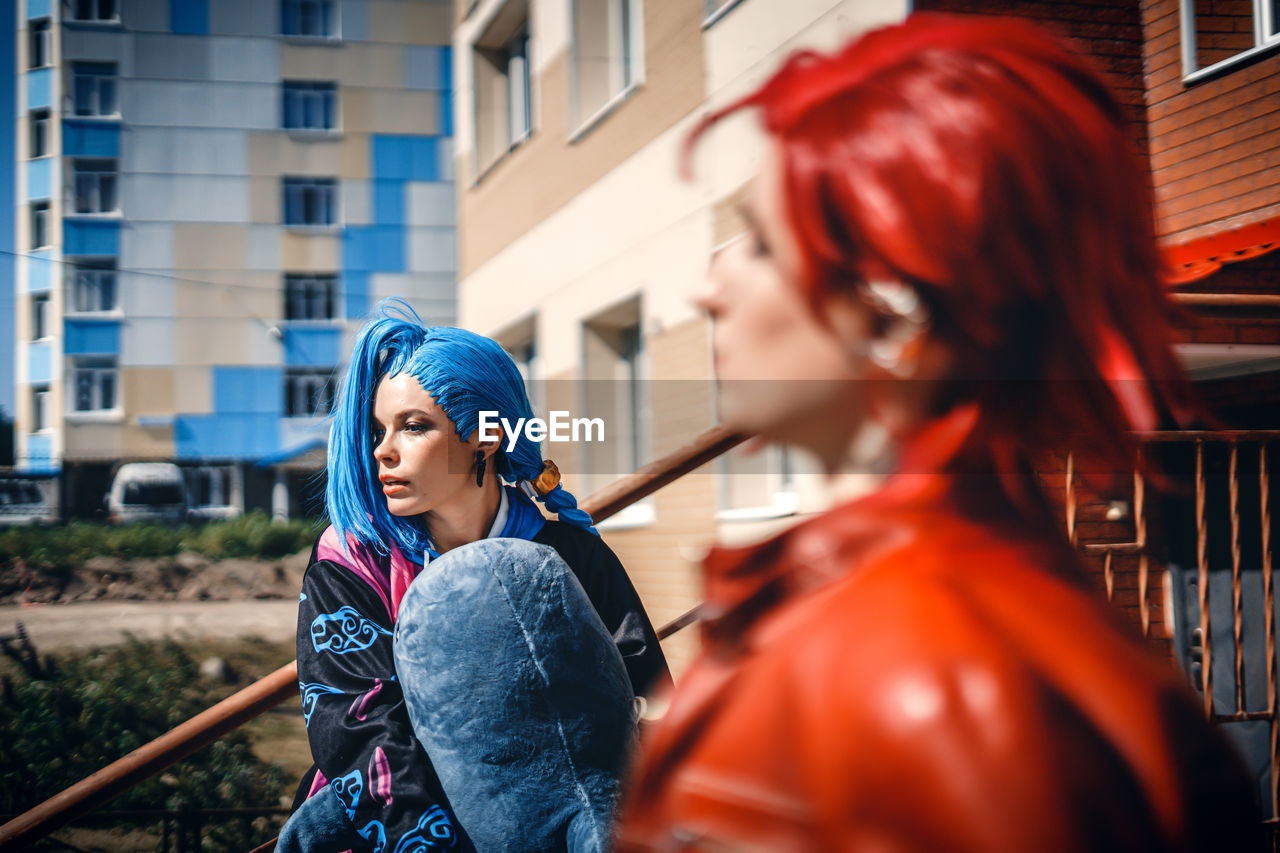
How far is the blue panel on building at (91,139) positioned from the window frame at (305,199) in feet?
6.96

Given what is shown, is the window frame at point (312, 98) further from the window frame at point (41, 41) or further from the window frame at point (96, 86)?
the window frame at point (41, 41)

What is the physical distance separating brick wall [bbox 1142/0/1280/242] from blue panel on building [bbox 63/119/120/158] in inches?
237

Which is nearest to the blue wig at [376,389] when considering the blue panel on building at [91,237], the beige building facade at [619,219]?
the beige building facade at [619,219]

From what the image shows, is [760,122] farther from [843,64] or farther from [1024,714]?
[1024,714]

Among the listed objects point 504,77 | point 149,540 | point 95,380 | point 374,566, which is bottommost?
point 149,540

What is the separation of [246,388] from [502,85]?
229 inches

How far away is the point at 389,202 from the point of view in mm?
9023

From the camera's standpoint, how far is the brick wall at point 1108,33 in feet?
12.6

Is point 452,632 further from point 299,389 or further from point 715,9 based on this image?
point 299,389

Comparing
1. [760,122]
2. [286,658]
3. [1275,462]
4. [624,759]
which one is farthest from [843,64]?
[286,658]

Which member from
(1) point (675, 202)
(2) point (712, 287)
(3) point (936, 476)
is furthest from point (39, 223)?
(3) point (936, 476)

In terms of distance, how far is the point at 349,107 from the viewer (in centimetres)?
823

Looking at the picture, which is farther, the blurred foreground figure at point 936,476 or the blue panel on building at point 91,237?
the blue panel on building at point 91,237

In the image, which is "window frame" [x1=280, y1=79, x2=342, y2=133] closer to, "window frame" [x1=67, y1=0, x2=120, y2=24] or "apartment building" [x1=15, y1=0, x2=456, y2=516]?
"apartment building" [x1=15, y1=0, x2=456, y2=516]
